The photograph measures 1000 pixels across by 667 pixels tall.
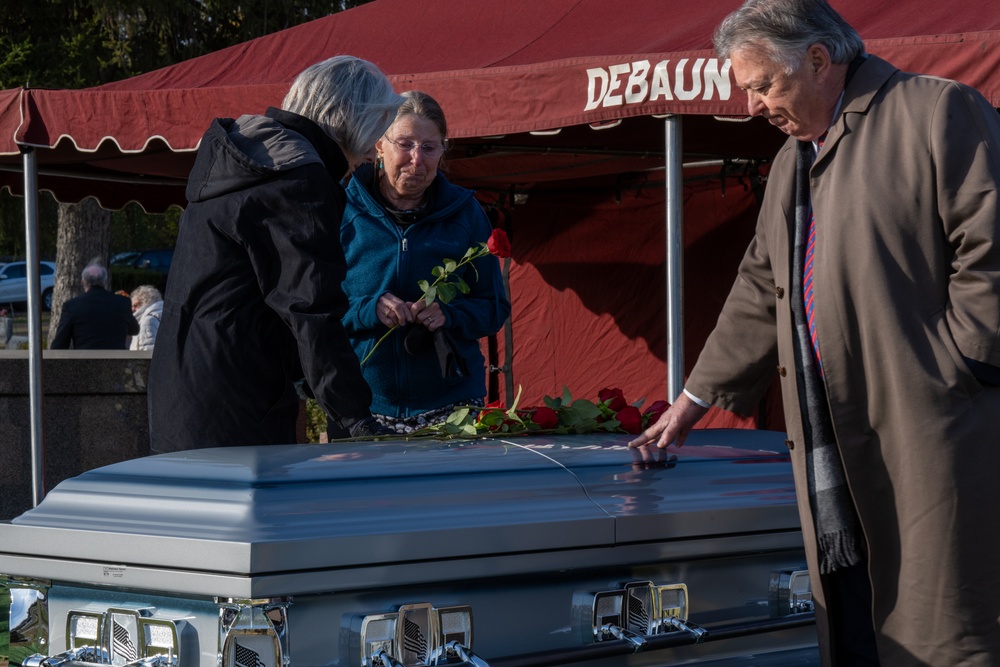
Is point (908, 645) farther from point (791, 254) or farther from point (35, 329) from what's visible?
point (35, 329)

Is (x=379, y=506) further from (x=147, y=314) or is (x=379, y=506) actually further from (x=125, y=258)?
(x=125, y=258)

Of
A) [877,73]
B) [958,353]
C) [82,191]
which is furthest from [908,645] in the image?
[82,191]

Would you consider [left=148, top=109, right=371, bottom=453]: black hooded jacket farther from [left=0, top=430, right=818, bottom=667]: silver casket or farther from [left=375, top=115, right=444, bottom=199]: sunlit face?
[left=375, top=115, right=444, bottom=199]: sunlit face

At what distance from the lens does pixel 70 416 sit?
6.76m

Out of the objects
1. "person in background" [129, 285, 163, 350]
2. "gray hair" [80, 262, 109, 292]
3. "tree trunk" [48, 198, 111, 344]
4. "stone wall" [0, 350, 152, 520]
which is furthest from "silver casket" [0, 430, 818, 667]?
"tree trunk" [48, 198, 111, 344]

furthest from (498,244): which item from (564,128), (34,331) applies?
(34,331)

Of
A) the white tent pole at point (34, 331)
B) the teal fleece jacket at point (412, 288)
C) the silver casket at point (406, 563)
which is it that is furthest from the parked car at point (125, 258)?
the silver casket at point (406, 563)

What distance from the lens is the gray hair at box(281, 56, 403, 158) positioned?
9.15 feet

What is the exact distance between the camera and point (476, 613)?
207cm

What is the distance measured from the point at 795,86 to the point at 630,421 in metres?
0.94

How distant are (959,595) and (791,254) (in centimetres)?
66

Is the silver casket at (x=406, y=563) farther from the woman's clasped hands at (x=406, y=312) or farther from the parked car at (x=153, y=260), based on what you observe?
the parked car at (x=153, y=260)

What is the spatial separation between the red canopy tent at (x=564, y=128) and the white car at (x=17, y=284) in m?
23.0

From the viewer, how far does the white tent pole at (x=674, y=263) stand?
4539 mm
